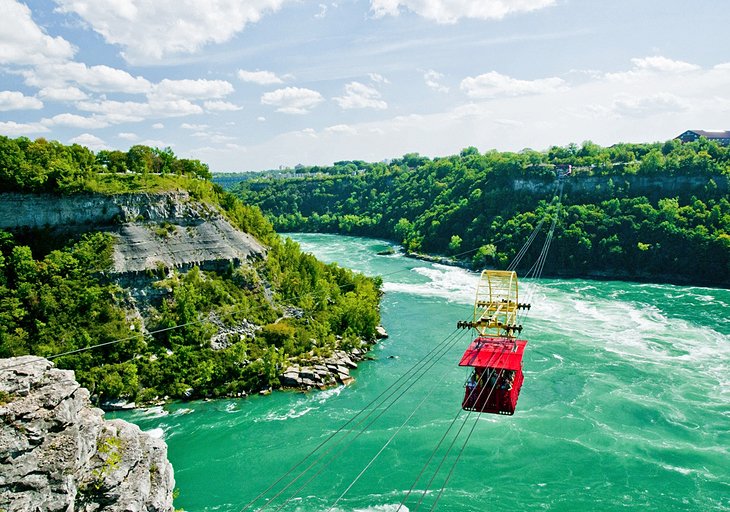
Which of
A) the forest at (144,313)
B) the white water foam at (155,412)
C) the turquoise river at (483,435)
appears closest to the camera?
the turquoise river at (483,435)

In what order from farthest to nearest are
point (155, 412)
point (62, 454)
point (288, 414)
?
1. point (288, 414)
2. point (155, 412)
3. point (62, 454)

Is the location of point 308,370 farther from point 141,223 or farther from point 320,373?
point 141,223

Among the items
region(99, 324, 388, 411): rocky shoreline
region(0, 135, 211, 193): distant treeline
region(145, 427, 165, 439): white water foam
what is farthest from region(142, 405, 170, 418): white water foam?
region(0, 135, 211, 193): distant treeline

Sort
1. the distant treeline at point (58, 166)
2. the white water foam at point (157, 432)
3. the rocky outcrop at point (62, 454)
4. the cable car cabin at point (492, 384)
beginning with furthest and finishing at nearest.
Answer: the distant treeline at point (58, 166) < the white water foam at point (157, 432) < the cable car cabin at point (492, 384) < the rocky outcrop at point (62, 454)

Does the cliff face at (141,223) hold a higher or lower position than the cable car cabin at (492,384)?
higher

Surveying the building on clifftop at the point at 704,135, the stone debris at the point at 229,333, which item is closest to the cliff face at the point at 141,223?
the stone debris at the point at 229,333

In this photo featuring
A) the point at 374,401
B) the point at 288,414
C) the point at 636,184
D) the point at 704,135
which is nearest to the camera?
the point at 288,414

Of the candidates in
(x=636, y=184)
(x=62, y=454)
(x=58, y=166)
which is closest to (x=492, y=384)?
(x=62, y=454)

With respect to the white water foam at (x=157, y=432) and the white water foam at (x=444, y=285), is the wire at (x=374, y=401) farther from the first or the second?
the white water foam at (x=444, y=285)
